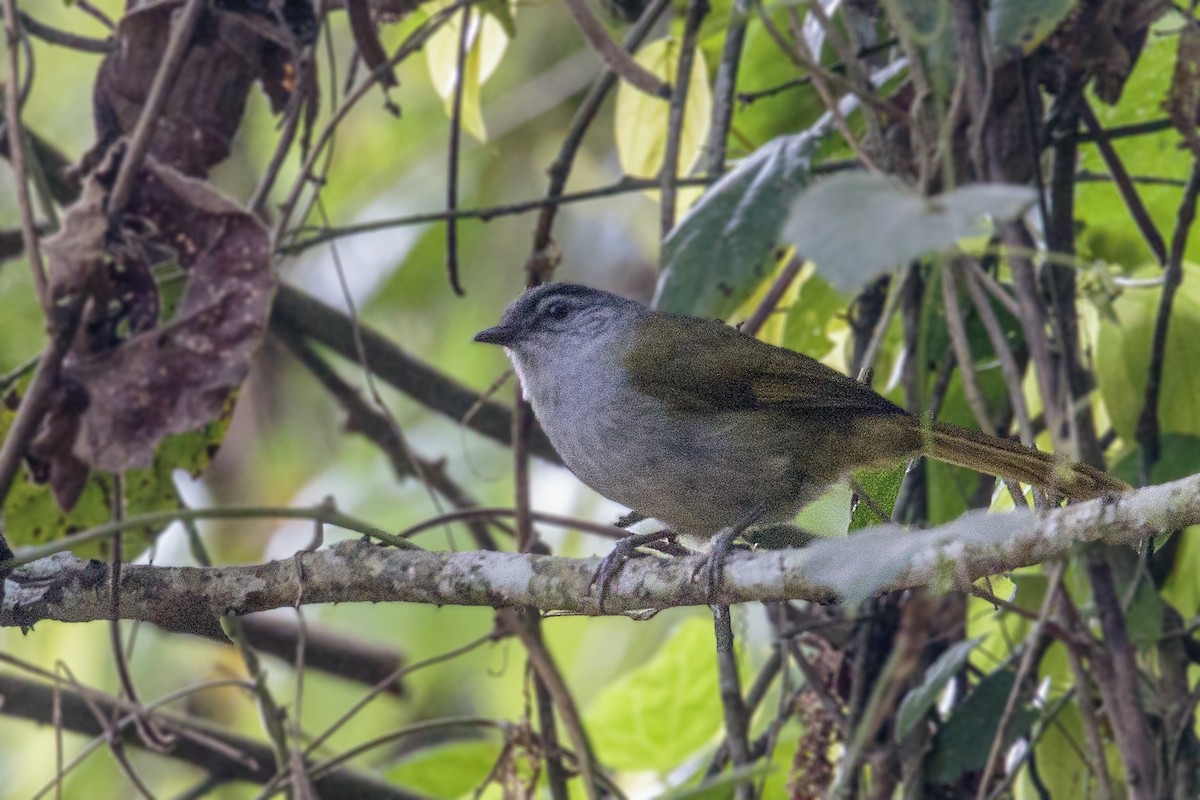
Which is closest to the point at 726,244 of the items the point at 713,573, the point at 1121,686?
the point at 713,573

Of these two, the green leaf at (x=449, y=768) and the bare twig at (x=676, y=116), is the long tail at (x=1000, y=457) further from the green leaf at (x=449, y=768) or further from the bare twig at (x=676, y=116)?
the green leaf at (x=449, y=768)

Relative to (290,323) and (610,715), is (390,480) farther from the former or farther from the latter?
(610,715)

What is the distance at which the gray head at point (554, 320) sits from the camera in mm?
3309

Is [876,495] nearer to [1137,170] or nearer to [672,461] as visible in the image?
[672,461]

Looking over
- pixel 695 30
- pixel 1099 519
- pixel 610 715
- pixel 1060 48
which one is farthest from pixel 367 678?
pixel 1099 519

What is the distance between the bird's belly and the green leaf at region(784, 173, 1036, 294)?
153 cm

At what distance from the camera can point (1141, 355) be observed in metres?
3.22

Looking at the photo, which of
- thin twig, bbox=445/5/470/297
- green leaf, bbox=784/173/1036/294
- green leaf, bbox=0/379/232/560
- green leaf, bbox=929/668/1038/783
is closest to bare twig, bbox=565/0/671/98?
thin twig, bbox=445/5/470/297

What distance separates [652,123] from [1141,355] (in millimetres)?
1539

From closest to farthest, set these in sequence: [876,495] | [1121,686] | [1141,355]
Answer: [876,495] < [1121,686] < [1141,355]

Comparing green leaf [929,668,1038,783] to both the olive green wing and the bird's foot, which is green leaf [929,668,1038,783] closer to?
the olive green wing

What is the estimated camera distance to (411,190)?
19.7ft

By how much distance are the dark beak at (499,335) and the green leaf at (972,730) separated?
141 cm

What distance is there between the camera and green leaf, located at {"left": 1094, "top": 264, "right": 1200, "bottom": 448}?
3211 millimetres
